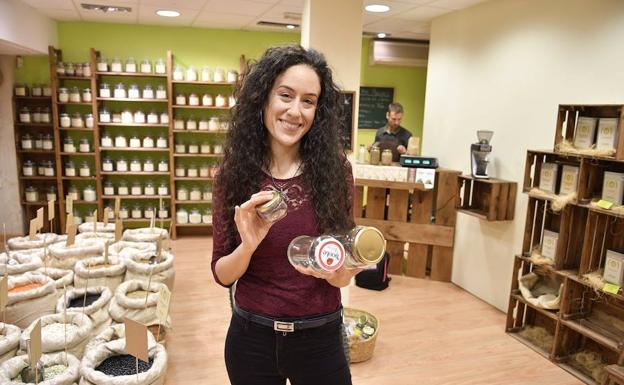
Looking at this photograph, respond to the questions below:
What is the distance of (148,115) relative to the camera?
523 centimetres

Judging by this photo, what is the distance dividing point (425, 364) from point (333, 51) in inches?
82.2

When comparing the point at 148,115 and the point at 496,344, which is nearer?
the point at 496,344

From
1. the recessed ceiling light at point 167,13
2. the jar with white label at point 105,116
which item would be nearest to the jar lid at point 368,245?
the recessed ceiling light at point 167,13

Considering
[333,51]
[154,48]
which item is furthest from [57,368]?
[154,48]

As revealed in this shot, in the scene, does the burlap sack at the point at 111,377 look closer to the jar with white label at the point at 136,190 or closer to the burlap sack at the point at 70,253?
the burlap sack at the point at 70,253

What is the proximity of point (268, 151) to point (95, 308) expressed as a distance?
5.59 ft

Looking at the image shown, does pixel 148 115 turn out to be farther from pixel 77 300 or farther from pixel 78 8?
pixel 77 300

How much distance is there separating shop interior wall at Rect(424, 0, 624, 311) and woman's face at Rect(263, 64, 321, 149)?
2395 millimetres

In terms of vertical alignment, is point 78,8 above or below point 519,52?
above

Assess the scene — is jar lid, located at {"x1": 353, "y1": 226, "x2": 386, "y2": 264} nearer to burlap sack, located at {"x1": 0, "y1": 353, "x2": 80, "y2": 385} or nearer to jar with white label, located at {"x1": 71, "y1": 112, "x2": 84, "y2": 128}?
burlap sack, located at {"x1": 0, "y1": 353, "x2": 80, "y2": 385}

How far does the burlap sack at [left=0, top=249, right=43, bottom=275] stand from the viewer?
2.59m

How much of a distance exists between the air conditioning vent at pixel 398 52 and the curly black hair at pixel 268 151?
473 cm

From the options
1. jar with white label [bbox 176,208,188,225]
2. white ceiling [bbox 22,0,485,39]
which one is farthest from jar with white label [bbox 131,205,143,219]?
white ceiling [bbox 22,0,485,39]

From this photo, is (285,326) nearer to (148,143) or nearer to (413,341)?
(413,341)
